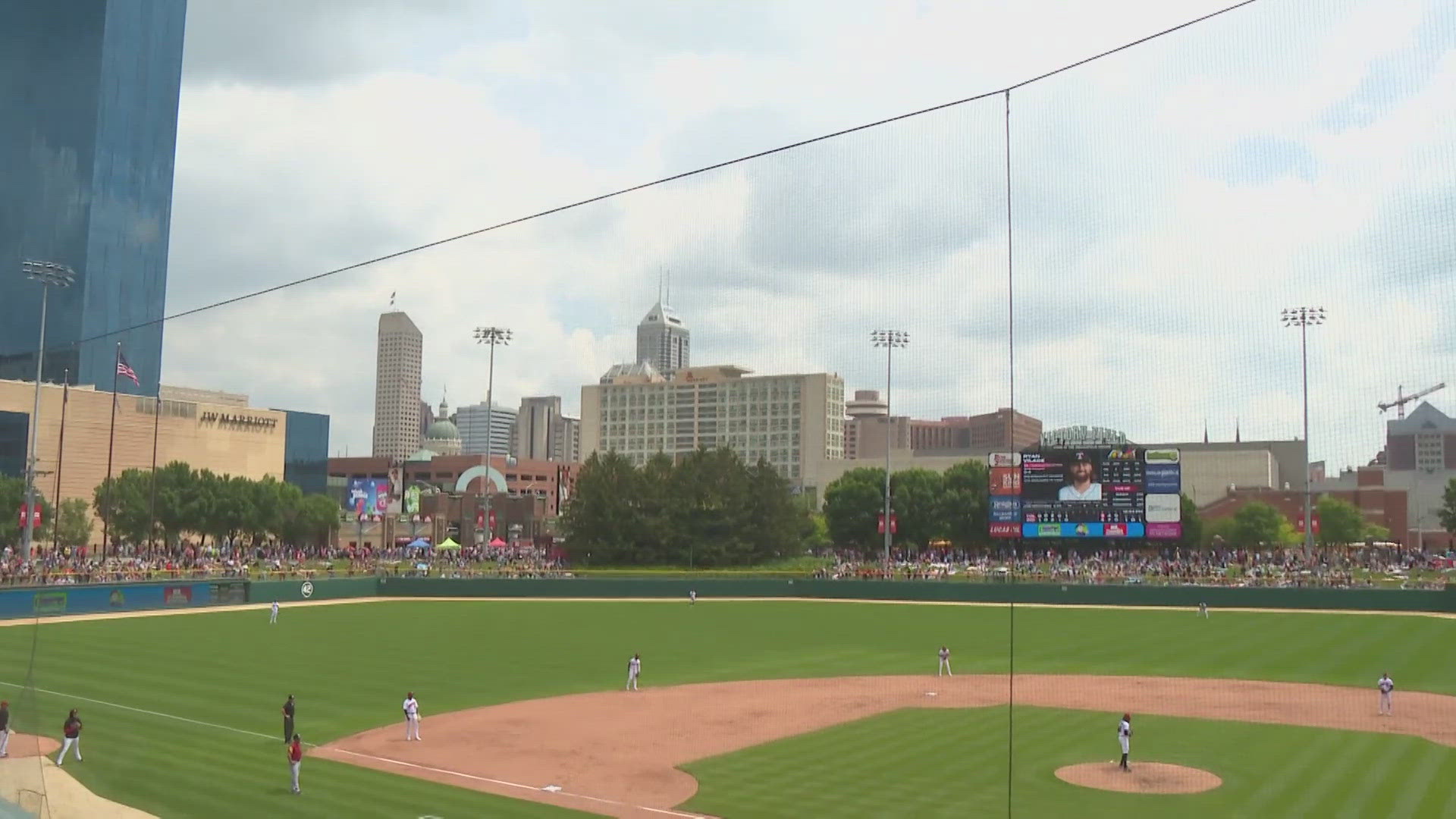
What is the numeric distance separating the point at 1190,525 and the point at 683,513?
36.9m

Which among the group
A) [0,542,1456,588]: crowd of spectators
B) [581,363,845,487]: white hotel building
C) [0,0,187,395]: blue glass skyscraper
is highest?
[0,0,187,395]: blue glass skyscraper

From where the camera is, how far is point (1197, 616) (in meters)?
50.2

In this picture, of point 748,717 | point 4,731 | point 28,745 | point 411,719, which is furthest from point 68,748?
point 748,717

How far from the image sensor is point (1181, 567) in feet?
200

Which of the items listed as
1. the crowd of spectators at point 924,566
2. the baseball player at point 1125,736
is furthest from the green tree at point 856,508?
the baseball player at point 1125,736

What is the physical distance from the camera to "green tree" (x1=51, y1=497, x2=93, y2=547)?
3034 inches

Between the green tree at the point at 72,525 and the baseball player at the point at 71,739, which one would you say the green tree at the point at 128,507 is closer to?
the green tree at the point at 72,525

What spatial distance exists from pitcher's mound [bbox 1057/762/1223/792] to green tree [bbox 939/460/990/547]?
2481 inches

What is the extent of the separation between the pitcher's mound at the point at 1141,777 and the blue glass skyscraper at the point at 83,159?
109m

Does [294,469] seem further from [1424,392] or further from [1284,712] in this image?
[1424,392]

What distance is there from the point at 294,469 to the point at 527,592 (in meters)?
63.1

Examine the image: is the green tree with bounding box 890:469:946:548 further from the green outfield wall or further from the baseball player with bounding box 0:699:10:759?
the baseball player with bounding box 0:699:10:759

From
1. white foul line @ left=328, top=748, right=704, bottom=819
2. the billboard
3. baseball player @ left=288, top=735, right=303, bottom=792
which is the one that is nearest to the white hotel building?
white foul line @ left=328, top=748, right=704, bottom=819

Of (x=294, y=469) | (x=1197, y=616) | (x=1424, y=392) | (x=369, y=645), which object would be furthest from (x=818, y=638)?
(x=294, y=469)
